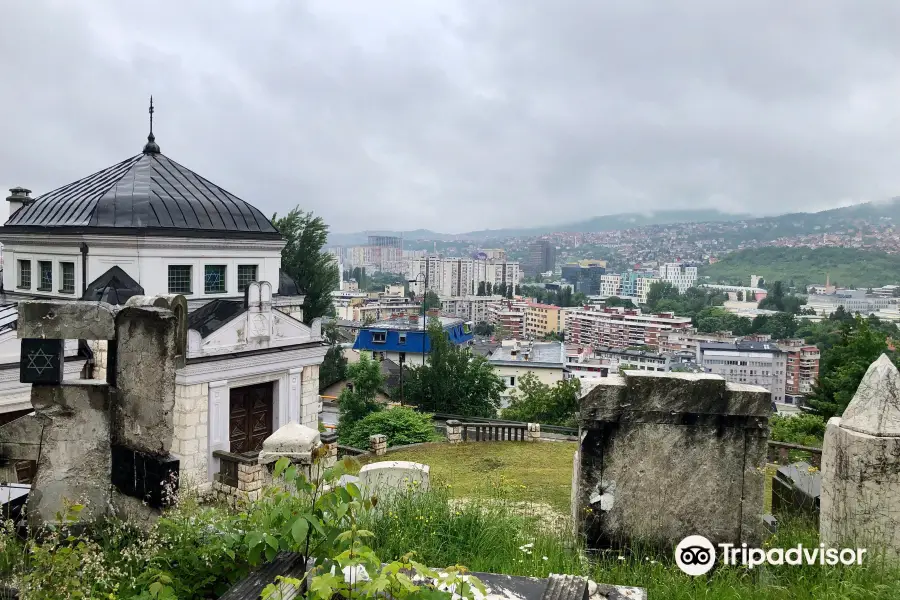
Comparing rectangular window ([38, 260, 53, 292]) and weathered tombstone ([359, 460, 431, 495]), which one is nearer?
weathered tombstone ([359, 460, 431, 495])

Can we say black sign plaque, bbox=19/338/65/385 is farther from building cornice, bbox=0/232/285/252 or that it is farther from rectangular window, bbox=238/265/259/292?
rectangular window, bbox=238/265/259/292

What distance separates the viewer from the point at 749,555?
579 centimetres

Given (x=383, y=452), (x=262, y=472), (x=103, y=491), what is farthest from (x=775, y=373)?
(x=103, y=491)

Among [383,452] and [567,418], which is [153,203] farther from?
[567,418]

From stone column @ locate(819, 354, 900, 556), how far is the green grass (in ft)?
18.8

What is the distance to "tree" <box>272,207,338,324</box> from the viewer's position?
38250 millimetres

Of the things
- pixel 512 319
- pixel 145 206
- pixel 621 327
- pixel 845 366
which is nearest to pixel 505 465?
pixel 145 206

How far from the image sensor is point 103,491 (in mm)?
5266

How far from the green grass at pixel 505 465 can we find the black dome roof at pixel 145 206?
798cm

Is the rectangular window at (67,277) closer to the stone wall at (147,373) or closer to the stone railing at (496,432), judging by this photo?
the stone railing at (496,432)

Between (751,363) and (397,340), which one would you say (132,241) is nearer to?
(397,340)

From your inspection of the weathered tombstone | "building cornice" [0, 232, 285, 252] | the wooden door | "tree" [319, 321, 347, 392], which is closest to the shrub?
the wooden door

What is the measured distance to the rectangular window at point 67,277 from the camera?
18531mm

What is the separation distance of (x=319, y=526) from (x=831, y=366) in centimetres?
2396
